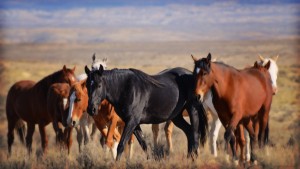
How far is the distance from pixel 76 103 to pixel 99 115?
69 cm

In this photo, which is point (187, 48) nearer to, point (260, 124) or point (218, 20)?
point (218, 20)

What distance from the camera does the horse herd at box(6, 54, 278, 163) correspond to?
11727 mm

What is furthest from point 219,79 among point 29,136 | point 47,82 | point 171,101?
point 29,136

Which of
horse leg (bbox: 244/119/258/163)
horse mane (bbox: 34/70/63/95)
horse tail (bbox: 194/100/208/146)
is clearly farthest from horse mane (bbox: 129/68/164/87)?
horse mane (bbox: 34/70/63/95)

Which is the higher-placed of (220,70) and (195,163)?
(220,70)

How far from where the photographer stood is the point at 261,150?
12.7 m

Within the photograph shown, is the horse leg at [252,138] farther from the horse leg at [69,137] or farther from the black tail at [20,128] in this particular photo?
the black tail at [20,128]

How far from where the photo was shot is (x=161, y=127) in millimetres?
23359

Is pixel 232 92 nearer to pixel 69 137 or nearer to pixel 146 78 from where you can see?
pixel 146 78

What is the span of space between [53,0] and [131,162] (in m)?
110

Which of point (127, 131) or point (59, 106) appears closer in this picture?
point (127, 131)

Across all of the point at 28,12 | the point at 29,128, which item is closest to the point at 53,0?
the point at 28,12

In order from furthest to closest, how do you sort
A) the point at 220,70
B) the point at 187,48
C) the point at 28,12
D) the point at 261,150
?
the point at 28,12 → the point at 187,48 → the point at 261,150 → the point at 220,70

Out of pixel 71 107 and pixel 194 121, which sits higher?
pixel 71 107
